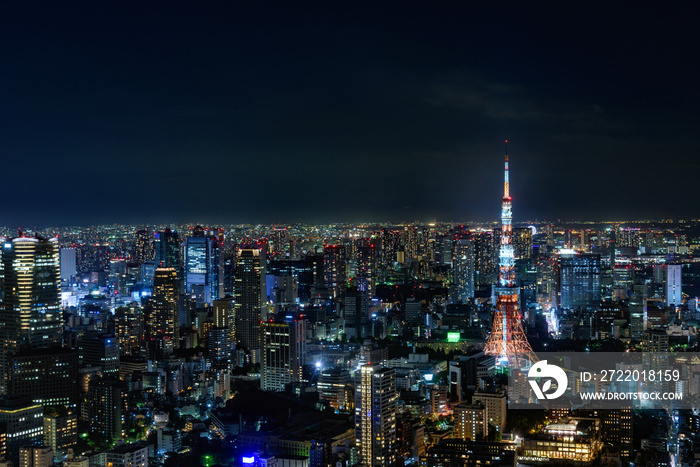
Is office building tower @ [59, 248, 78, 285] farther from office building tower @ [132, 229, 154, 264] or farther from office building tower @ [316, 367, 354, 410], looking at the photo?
office building tower @ [316, 367, 354, 410]

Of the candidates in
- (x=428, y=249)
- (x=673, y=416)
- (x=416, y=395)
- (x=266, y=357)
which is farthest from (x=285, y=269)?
(x=673, y=416)

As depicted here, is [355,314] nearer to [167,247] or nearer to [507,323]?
[507,323]

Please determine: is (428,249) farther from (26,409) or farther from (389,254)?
(26,409)

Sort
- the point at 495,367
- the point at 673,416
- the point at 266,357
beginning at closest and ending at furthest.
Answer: the point at 673,416 → the point at 495,367 → the point at 266,357

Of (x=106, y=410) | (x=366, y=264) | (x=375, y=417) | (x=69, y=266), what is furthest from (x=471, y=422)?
(x=366, y=264)

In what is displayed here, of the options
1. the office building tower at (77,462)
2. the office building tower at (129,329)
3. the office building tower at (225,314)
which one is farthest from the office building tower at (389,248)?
the office building tower at (77,462)

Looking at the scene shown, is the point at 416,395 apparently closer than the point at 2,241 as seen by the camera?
Yes
